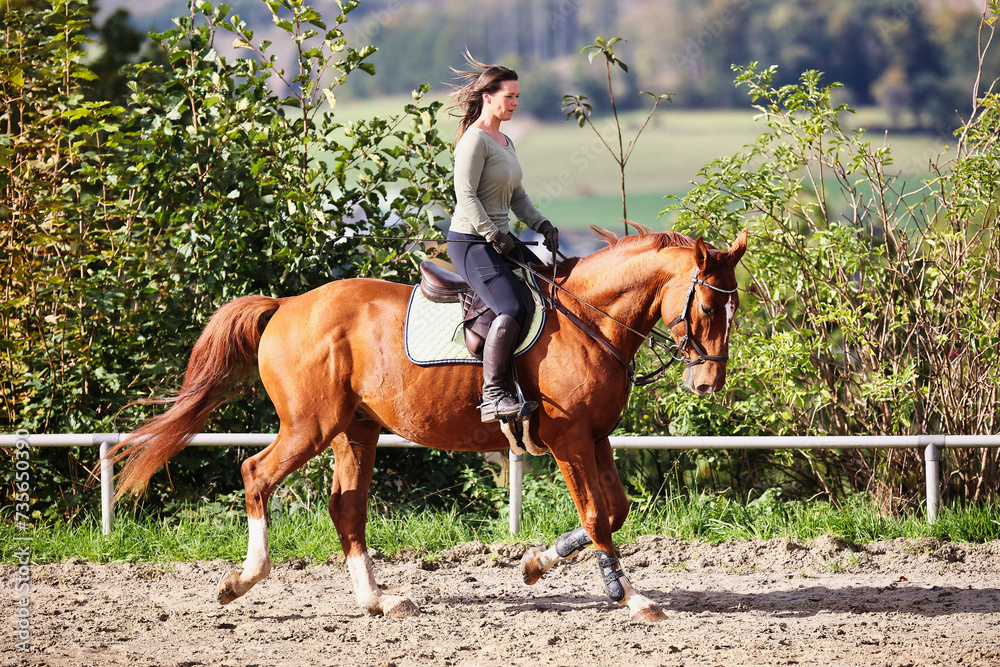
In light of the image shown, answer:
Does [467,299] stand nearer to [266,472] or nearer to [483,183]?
[483,183]

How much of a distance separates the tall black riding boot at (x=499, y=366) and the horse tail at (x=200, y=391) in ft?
4.83

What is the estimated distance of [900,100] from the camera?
49156 millimetres

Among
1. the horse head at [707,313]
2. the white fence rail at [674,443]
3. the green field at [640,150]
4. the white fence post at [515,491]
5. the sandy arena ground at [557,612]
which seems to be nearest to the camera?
the sandy arena ground at [557,612]

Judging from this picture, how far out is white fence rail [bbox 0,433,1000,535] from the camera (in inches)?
247

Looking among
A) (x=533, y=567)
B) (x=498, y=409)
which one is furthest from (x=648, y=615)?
(x=498, y=409)

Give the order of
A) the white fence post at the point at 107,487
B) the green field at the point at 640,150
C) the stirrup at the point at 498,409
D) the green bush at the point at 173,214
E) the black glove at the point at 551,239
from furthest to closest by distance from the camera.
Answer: the green field at the point at 640,150
the green bush at the point at 173,214
the white fence post at the point at 107,487
the black glove at the point at 551,239
the stirrup at the point at 498,409

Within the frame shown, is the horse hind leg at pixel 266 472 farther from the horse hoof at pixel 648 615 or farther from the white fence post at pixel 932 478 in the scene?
the white fence post at pixel 932 478

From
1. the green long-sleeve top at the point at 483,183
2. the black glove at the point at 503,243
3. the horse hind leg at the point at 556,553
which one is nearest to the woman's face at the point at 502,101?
the green long-sleeve top at the point at 483,183

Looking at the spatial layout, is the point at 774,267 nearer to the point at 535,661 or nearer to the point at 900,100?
the point at 535,661

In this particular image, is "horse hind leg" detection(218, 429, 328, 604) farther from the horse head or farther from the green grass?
the horse head

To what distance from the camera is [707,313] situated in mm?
4637

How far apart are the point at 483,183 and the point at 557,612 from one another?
2.35 meters

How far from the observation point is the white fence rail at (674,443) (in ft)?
20.5

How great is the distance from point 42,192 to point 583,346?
177 inches
